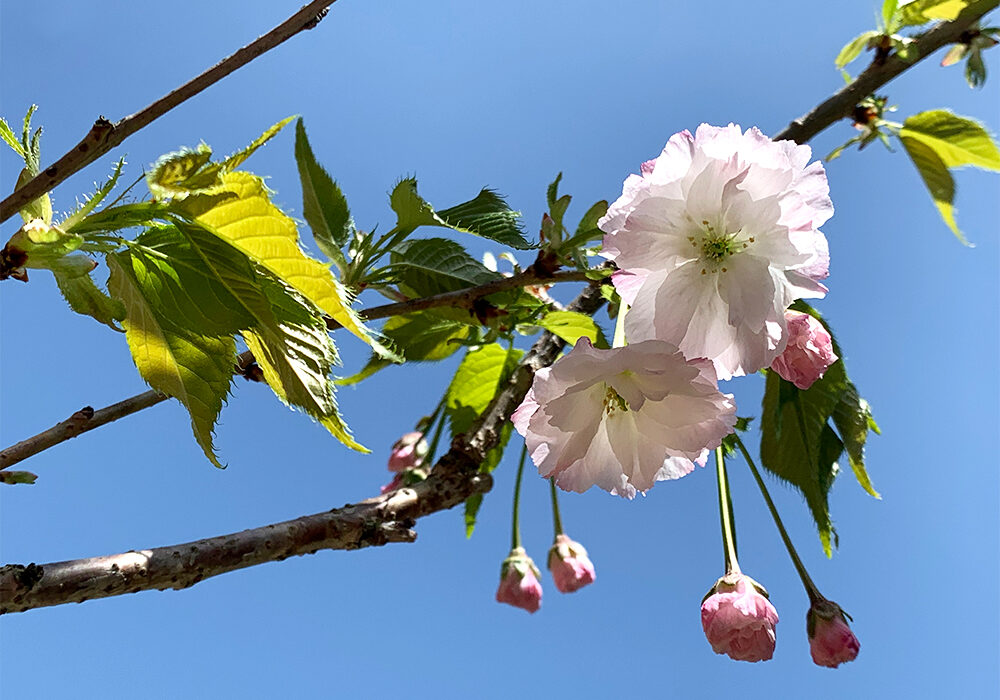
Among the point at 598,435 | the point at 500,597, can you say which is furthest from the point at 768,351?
the point at 500,597

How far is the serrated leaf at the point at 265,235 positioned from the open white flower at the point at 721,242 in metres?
0.21

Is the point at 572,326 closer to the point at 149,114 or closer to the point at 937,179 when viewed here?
the point at 149,114

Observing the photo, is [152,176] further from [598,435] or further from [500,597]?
[500,597]

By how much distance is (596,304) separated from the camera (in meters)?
0.98

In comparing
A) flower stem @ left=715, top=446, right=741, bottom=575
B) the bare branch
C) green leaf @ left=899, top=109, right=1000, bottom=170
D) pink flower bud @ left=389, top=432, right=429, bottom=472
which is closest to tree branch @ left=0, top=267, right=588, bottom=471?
the bare branch

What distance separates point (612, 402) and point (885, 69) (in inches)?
31.1

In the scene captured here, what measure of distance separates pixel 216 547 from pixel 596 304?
1.85 ft

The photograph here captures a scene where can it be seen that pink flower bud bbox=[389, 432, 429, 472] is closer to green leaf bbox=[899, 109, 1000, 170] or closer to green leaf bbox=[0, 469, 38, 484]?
green leaf bbox=[0, 469, 38, 484]

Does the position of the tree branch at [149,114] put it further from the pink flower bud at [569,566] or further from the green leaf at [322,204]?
the pink flower bud at [569,566]

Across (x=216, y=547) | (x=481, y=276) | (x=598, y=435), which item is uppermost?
(x=481, y=276)

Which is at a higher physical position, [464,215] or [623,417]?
[464,215]

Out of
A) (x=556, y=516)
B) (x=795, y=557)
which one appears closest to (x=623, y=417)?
(x=795, y=557)

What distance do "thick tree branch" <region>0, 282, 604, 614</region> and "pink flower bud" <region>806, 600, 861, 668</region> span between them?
0.42 m

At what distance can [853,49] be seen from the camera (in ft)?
4.35
